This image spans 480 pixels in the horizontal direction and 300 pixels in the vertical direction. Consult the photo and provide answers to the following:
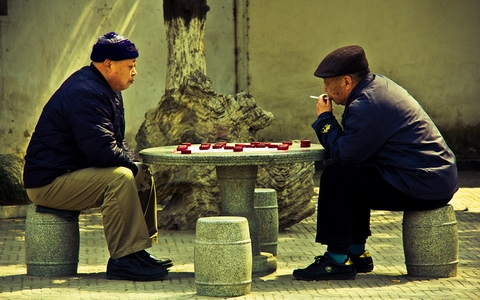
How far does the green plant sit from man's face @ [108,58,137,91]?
12.5 ft

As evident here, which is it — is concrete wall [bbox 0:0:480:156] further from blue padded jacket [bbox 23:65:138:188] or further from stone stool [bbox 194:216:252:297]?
stone stool [bbox 194:216:252:297]

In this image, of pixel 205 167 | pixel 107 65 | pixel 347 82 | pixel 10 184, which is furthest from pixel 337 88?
pixel 10 184

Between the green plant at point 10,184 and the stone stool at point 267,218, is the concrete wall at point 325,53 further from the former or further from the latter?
the stone stool at point 267,218

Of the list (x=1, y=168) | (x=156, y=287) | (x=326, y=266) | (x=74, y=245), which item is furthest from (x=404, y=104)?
(x=1, y=168)

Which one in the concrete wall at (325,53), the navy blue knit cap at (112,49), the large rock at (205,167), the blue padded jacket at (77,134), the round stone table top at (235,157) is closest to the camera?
the round stone table top at (235,157)

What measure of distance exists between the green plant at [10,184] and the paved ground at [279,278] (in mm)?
1084

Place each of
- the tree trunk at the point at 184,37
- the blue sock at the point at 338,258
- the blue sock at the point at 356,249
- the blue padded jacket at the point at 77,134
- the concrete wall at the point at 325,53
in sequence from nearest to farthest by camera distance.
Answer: the blue padded jacket at the point at 77,134 → the blue sock at the point at 338,258 → the blue sock at the point at 356,249 → the tree trunk at the point at 184,37 → the concrete wall at the point at 325,53

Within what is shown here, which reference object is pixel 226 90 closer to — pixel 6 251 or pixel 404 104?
pixel 6 251

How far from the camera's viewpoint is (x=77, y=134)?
6.05 meters

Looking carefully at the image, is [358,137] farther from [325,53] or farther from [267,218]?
[325,53]

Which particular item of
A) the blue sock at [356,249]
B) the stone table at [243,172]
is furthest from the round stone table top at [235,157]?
the blue sock at [356,249]

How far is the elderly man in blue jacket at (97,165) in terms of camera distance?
19.9 feet

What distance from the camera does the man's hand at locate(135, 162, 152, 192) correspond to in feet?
20.7

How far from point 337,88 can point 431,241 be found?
3.88ft
